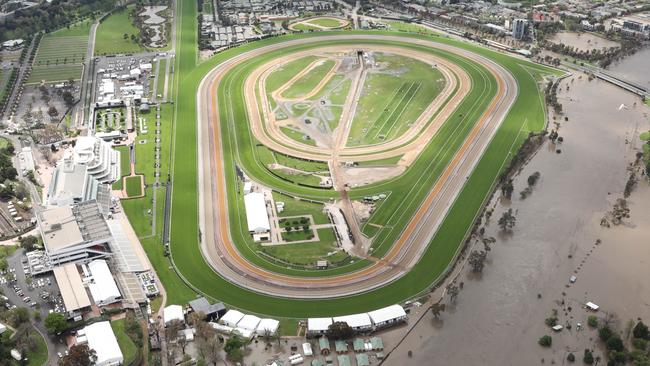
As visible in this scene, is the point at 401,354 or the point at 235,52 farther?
the point at 235,52

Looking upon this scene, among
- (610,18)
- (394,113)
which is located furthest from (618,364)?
(610,18)

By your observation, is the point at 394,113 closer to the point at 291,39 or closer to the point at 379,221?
the point at 379,221

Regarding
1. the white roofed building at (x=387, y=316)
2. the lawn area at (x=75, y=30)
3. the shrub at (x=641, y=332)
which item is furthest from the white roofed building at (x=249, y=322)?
the lawn area at (x=75, y=30)

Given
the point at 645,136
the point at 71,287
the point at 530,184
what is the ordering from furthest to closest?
the point at 645,136 < the point at 530,184 < the point at 71,287

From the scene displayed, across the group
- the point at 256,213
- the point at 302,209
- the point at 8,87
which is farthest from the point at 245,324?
the point at 8,87

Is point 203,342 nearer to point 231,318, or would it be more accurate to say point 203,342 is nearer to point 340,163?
point 231,318

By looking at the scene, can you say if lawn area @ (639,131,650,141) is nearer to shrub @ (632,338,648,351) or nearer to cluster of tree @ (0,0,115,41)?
shrub @ (632,338,648,351)

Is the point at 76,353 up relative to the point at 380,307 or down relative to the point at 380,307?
up

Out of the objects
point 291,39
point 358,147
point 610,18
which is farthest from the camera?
point 610,18

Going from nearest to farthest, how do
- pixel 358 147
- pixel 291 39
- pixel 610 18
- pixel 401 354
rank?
1. pixel 401 354
2. pixel 358 147
3. pixel 291 39
4. pixel 610 18
